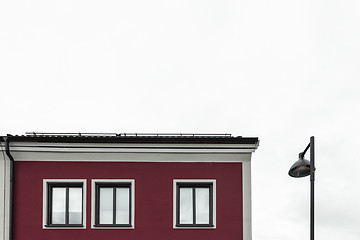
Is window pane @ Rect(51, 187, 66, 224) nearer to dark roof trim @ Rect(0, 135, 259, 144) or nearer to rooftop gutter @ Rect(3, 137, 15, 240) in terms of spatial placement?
rooftop gutter @ Rect(3, 137, 15, 240)

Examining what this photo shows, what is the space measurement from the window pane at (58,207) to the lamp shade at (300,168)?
731 centimetres

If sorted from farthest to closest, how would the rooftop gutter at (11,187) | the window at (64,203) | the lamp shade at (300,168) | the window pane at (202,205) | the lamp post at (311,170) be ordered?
the window pane at (202,205) → the window at (64,203) → the rooftop gutter at (11,187) → the lamp shade at (300,168) → the lamp post at (311,170)

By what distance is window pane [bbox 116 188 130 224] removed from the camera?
44.2 ft

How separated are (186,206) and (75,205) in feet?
11.9

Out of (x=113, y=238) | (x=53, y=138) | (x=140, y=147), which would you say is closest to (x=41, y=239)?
(x=113, y=238)

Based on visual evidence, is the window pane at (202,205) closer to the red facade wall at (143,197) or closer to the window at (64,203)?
the red facade wall at (143,197)

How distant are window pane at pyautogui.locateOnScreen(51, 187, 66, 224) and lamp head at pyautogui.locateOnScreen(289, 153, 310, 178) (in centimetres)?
731

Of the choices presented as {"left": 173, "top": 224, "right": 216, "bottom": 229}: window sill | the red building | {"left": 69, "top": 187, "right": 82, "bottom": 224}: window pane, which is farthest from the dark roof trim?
{"left": 173, "top": 224, "right": 216, "bottom": 229}: window sill

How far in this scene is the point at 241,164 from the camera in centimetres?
1375

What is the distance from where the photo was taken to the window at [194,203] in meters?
13.5

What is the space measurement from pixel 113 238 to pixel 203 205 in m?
3.07

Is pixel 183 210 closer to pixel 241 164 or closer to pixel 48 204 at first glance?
pixel 241 164

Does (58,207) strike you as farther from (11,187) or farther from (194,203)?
(194,203)

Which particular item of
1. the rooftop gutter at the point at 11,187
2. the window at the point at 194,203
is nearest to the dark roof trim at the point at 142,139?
the rooftop gutter at the point at 11,187
